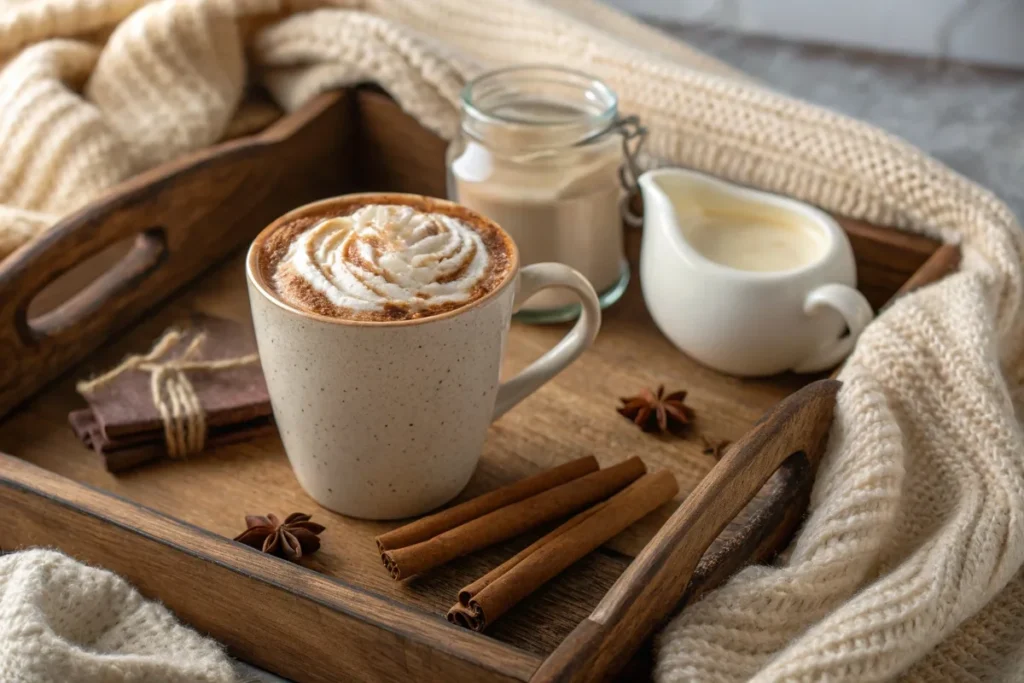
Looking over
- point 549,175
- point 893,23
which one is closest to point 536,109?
point 549,175

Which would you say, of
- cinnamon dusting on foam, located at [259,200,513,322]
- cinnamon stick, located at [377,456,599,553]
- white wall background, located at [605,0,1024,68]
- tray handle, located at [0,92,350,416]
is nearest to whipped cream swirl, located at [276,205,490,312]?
cinnamon dusting on foam, located at [259,200,513,322]

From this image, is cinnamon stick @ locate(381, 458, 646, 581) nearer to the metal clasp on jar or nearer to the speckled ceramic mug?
the speckled ceramic mug

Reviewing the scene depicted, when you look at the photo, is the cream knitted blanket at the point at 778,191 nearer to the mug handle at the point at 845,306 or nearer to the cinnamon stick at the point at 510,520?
the mug handle at the point at 845,306

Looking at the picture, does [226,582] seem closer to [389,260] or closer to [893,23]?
[389,260]

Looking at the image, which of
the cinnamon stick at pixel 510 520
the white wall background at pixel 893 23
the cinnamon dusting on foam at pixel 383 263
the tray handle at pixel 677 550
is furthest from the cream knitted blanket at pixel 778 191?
the white wall background at pixel 893 23

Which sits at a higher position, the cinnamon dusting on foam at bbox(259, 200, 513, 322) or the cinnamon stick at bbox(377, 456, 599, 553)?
the cinnamon dusting on foam at bbox(259, 200, 513, 322)

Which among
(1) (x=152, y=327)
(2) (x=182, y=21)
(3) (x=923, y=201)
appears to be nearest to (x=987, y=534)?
(3) (x=923, y=201)
